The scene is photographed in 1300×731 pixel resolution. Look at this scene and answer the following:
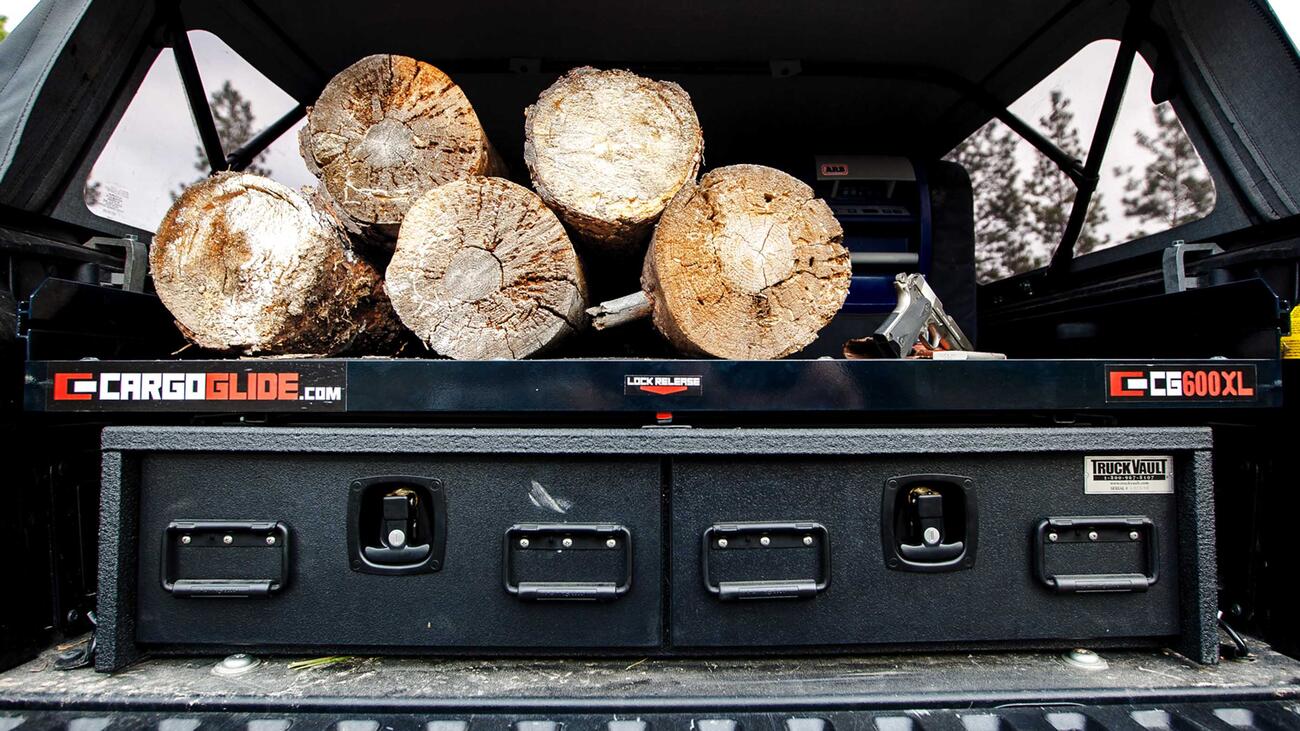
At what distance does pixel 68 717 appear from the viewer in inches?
45.4

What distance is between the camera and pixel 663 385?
127cm

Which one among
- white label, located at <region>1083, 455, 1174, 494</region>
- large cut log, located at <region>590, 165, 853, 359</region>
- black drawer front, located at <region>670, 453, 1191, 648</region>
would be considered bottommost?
black drawer front, located at <region>670, 453, 1191, 648</region>

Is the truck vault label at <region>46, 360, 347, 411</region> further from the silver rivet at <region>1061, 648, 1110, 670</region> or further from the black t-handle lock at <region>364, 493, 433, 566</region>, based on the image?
the silver rivet at <region>1061, 648, 1110, 670</region>

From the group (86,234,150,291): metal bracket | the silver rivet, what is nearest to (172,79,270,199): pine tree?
(86,234,150,291): metal bracket

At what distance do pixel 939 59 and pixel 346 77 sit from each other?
2184 mm

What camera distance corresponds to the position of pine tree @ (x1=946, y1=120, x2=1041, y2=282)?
282cm

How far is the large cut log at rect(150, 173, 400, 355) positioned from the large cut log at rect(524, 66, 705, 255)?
1.97ft

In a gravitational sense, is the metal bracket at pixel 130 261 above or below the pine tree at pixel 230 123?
below

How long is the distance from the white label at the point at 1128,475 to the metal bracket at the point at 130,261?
232 cm

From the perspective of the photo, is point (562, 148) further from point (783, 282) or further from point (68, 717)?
point (68, 717)

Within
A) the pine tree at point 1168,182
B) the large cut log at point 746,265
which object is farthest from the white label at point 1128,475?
the pine tree at point 1168,182

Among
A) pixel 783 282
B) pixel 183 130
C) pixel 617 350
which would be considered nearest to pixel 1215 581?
pixel 783 282

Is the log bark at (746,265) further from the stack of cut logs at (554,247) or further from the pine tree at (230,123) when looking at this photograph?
the pine tree at (230,123)

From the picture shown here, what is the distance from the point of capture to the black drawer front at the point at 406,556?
129 cm
